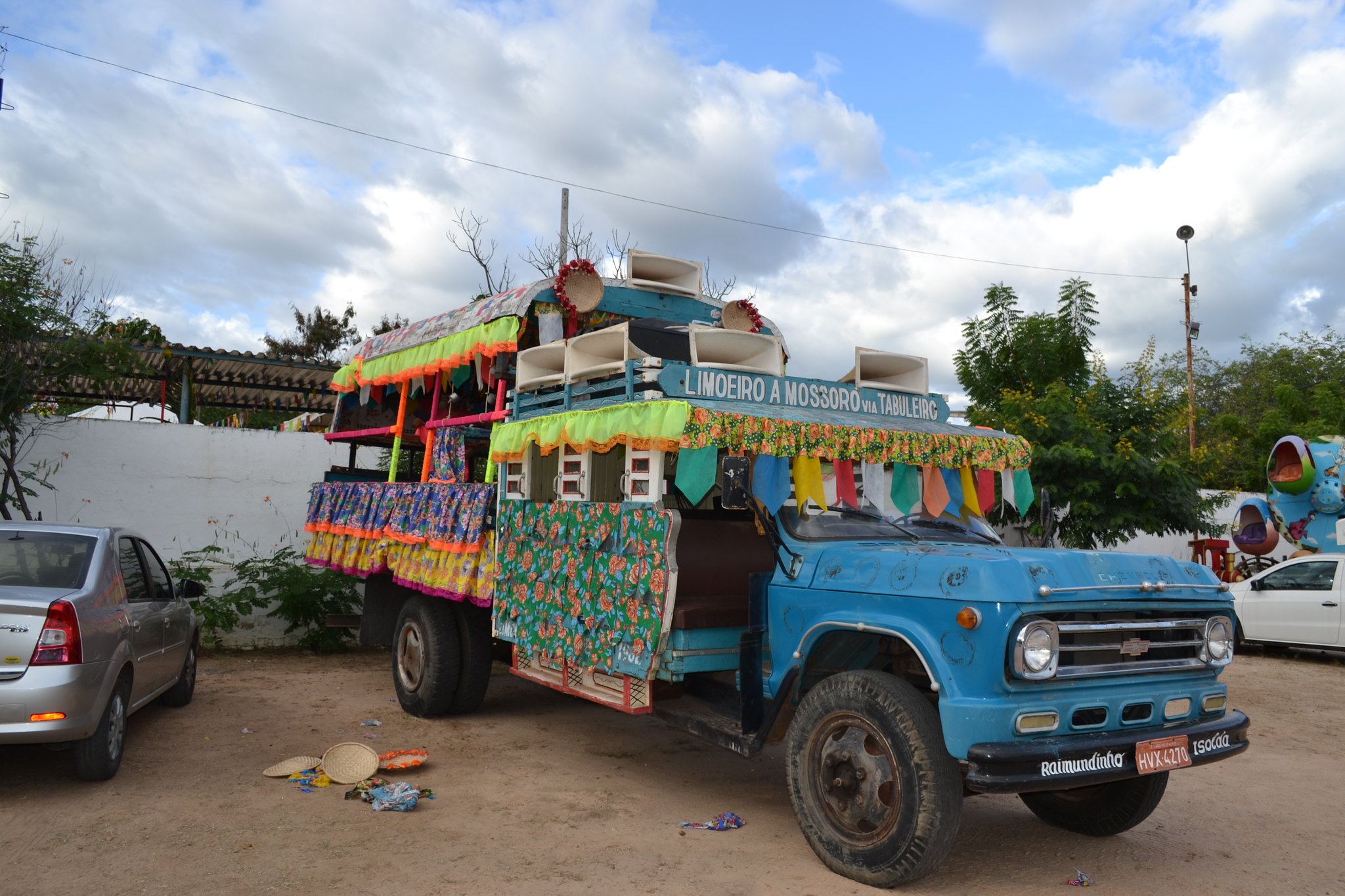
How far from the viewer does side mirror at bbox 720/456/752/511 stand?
4.57 metres

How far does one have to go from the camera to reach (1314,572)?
11.9m

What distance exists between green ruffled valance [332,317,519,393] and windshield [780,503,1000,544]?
2855 mm

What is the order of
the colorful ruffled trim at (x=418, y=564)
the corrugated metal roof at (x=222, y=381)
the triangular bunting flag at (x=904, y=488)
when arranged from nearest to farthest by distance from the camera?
the triangular bunting flag at (x=904, y=488) < the colorful ruffled trim at (x=418, y=564) < the corrugated metal roof at (x=222, y=381)

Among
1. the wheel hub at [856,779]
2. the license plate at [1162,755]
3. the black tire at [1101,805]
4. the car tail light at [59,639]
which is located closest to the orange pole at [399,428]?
the car tail light at [59,639]

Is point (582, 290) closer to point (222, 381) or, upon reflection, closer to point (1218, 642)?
point (1218, 642)

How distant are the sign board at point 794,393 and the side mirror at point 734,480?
29.9 inches

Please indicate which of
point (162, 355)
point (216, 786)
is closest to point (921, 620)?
point (216, 786)

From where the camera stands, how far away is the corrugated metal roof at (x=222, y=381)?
13.5 meters

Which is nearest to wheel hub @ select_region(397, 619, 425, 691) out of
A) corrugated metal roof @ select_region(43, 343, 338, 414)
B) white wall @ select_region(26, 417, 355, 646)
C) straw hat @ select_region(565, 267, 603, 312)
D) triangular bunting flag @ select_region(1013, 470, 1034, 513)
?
straw hat @ select_region(565, 267, 603, 312)

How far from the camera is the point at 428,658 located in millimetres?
7367

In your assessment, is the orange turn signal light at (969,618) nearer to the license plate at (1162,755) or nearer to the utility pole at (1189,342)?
the license plate at (1162,755)

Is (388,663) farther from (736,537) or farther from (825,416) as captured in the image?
(825,416)

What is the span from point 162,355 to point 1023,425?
487 inches

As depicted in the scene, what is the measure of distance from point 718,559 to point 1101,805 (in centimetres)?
247
